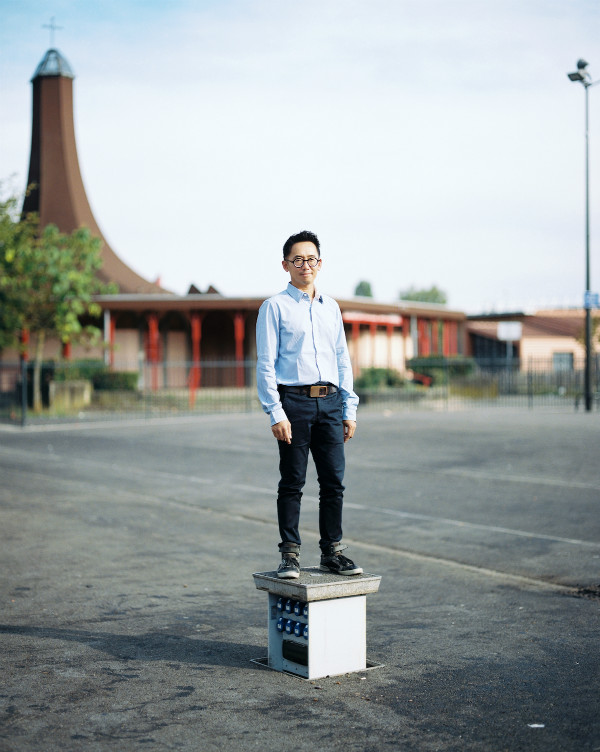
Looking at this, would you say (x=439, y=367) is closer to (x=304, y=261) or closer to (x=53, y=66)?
(x=53, y=66)

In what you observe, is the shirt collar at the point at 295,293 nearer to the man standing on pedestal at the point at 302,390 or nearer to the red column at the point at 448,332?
the man standing on pedestal at the point at 302,390

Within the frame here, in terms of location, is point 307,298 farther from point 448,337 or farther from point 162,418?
point 448,337

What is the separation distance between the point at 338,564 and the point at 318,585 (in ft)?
1.28

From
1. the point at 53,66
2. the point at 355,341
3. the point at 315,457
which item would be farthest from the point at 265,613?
the point at 53,66

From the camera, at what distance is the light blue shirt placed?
5078mm

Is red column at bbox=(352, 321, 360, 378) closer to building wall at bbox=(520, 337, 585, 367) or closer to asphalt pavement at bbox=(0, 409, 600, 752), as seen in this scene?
building wall at bbox=(520, 337, 585, 367)

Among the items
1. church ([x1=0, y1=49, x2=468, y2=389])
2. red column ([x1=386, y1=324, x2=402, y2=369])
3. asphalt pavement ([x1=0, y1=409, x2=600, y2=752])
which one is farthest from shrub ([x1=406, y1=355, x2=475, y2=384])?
asphalt pavement ([x1=0, y1=409, x2=600, y2=752])

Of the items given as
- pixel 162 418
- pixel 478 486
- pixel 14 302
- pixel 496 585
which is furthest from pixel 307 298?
pixel 14 302

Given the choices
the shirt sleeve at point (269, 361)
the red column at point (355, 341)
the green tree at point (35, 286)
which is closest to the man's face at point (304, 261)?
the shirt sleeve at point (269, 361)

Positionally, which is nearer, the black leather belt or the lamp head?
the black leather belt

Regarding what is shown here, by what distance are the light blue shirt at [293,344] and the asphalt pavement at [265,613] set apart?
1546mm

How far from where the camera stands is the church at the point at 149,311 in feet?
134

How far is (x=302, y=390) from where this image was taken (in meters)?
5.15

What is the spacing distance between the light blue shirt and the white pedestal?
906 mm
